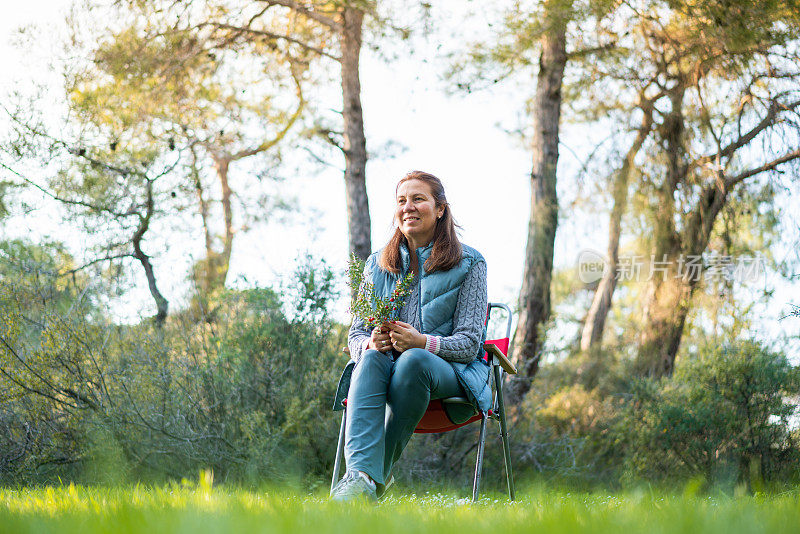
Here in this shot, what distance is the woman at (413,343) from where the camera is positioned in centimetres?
256

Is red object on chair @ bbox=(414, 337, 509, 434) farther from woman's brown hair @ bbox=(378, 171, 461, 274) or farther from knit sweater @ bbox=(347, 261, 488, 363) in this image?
woman's brown hair @ bbox=(378, 171, 461, 274)

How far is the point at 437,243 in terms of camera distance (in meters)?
3.13

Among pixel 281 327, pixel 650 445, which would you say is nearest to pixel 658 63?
pixel 650 445

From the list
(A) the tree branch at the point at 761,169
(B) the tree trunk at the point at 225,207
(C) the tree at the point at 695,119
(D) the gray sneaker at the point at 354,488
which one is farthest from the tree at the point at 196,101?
(A) the tree branch at the point at 761,169

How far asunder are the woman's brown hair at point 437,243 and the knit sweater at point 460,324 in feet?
0.30

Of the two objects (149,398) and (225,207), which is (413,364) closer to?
(149,398)

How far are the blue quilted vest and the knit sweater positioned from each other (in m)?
0.02

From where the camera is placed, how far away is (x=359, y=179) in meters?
6.33

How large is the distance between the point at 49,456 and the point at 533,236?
4.06 m

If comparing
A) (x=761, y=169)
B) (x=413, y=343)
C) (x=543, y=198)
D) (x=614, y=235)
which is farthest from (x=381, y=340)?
(x=614, y=235)

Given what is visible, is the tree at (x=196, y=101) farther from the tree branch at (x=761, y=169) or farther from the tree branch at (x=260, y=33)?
the tree branch at (x=761, y=169)

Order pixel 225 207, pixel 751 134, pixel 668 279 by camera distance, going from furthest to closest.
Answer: pixel 225 207 → pixel 668 279 → pixel 751 134

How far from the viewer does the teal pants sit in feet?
8.28

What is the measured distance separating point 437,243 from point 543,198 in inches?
141
